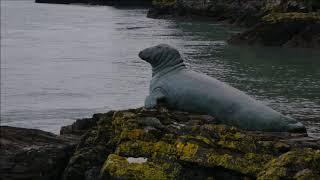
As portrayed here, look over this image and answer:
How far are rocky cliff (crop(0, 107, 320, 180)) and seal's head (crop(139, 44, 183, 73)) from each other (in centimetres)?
188

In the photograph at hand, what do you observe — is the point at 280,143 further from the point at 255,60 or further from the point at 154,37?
the point at 154,37

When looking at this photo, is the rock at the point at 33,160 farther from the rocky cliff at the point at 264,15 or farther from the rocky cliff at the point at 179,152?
the rocky cliff at the point at 264,15

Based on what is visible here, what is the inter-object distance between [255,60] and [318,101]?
1206 centimetres

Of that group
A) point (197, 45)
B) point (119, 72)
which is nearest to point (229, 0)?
point (197, 45)

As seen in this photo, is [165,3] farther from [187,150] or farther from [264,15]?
[187,150]

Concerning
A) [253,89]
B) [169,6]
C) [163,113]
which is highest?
[163,113]

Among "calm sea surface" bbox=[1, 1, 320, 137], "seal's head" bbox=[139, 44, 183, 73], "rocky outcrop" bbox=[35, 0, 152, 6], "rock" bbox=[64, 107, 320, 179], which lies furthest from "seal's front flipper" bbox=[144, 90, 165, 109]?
"rocky outcrop" bbox=[35, 0, 152, 6]

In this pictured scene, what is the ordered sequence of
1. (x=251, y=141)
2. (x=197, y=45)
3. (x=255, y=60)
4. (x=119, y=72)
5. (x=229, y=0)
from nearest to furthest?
(x=251, y=141), (x=119, y=72), (x=255, y=60), (x=197, y=45), (x=229, y=0)

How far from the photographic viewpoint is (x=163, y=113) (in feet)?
28.7

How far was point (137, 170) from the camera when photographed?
279 inches

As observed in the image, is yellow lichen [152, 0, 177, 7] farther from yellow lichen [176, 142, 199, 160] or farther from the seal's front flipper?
yellow lichen [176, 142, 199, 160]

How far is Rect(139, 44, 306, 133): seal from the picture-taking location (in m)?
9.12

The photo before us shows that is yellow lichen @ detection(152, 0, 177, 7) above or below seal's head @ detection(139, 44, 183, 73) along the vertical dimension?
below

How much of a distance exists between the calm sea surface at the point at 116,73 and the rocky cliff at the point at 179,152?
Result: 5.59 metres
